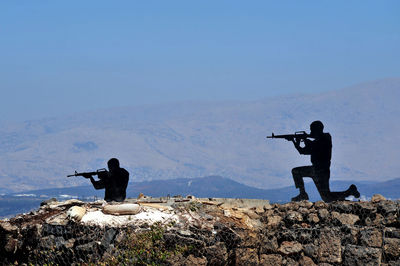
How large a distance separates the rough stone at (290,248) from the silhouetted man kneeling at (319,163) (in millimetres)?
4319

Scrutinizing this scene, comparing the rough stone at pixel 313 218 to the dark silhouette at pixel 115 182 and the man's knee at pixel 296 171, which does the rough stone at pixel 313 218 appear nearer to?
the man's knee at pixel 296 171

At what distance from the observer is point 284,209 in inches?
1185

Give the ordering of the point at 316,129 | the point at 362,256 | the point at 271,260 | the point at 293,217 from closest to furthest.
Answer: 1. the point at 362,256
2. the point at 271,260
3. the point at 293,217
4. the point at 316,129

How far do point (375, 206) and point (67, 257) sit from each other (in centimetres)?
935

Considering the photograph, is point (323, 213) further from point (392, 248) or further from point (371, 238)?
point (392, 248)

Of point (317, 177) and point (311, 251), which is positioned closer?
point (311, 251)

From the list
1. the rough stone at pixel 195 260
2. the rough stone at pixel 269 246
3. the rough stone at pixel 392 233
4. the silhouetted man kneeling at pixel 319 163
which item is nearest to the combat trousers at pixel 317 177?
the silhouetted man kneeling at pixel 319 163

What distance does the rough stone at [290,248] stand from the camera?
1078 inches

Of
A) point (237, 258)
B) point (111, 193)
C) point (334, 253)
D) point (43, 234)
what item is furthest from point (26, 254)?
point (334, 253)

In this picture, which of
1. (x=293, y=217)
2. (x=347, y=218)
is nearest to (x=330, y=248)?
(x=347, y=218)

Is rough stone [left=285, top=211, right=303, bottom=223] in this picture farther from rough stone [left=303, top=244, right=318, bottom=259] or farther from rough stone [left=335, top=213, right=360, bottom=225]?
rough stone [left=303, top=244, right=318, bottom=259]

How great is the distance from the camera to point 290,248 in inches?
1081

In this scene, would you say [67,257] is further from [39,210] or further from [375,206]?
[375,206]

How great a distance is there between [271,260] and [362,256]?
2.57 m
